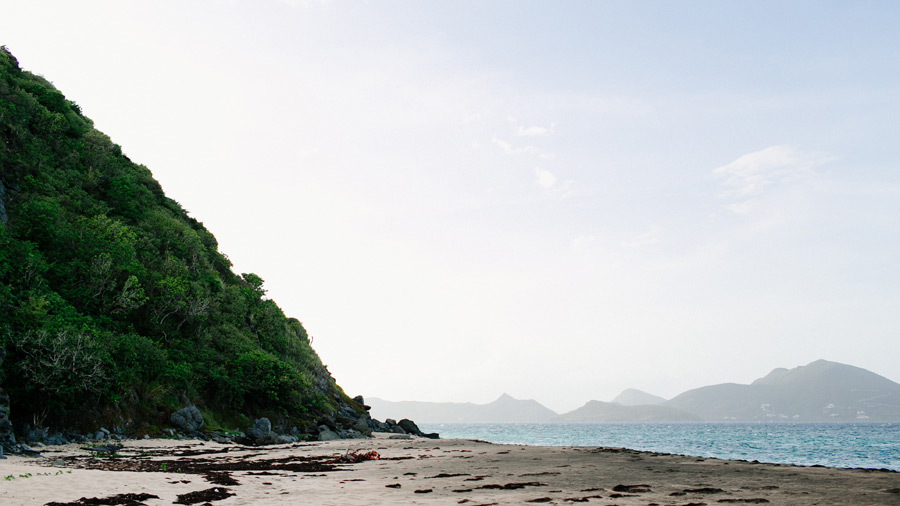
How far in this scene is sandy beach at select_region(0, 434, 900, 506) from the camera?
37.1ft

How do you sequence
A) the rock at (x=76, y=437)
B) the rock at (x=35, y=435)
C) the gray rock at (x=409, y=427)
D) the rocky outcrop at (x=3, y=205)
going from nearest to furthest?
the rock at (x=35, y=435)
the rock at (x=76, y=437)
the rocky outcrop at (x=3, y=205)
the gray rock at (x=409, y=427)

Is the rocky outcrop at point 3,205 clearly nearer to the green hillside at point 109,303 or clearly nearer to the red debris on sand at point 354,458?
the green hillside at point 109,303

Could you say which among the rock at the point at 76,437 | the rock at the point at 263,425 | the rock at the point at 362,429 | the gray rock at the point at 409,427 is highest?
the rock at the point at 76,437

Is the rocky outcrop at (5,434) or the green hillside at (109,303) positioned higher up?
the green hillside at (109,303)

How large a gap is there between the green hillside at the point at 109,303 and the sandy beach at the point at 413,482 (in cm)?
423

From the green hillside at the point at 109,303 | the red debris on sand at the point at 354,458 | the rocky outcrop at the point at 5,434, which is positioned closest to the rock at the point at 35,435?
the green hillside at the point at 109,303

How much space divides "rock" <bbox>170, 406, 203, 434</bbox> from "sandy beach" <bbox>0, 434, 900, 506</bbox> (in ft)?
25.0

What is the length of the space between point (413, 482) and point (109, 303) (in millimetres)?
23955

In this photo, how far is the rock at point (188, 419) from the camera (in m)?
29.6

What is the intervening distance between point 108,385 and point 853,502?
1091 inches

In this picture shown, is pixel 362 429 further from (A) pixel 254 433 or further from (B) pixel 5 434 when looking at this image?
(B) pixel 5 434

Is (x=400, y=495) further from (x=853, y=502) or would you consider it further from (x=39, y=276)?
(x=39, y=276)

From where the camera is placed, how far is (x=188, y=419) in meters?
30.1

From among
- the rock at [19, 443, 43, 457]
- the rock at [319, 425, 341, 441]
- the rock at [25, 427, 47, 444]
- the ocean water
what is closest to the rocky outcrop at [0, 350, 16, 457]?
the rock at [19, 443, 43, 457]
